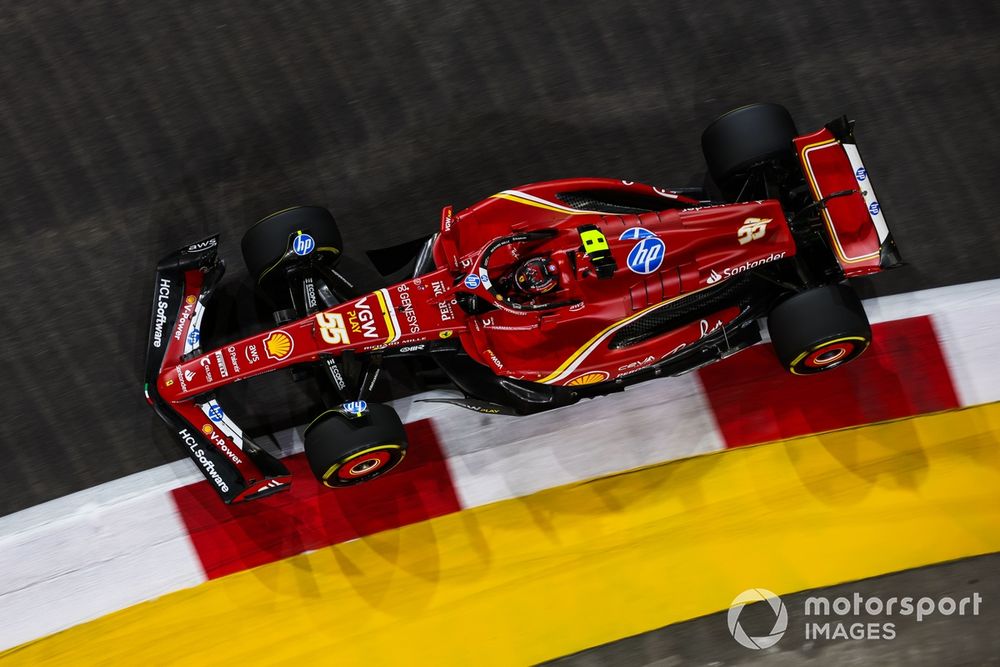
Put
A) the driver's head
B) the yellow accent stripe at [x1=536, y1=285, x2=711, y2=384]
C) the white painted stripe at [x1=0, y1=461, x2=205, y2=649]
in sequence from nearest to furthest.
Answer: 1. the driver's head
2. the yellow accent stripe at [x1=536, y1=285, x2=711, y2=384]
3. the white painted stripe at [x1=0, y1=461, x2=205, y2=649]

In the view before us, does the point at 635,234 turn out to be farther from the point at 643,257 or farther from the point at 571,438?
the point at 571,438

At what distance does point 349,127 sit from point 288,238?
1050 mm

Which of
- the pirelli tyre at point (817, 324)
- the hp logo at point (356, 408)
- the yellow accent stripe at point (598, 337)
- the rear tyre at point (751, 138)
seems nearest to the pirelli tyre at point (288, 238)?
the hp logo at point (356, 408)

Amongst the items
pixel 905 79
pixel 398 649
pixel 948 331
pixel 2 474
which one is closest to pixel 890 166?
pixel 905 79

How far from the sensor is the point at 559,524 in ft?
16.0

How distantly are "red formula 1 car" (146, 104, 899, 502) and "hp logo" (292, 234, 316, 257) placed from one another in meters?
0.02

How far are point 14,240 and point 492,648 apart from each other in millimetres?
3896

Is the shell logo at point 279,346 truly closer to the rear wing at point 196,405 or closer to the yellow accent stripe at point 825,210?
the rear wing at point 196,405

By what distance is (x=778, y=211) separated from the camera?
435 cm

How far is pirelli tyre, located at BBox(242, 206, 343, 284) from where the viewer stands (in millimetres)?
4363

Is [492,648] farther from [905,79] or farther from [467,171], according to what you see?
[905,79]

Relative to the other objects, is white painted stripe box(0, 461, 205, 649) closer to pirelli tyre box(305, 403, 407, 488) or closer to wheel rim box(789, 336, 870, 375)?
pirelli tyre box(305, 403, 407, 488)

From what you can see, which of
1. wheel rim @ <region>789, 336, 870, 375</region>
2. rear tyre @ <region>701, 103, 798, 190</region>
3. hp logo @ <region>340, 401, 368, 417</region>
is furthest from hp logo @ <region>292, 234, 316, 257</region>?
wheel rim @ <region>789, 336, 870, 375</region>

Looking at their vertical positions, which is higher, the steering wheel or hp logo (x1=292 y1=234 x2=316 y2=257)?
hp logo (x1=292 y1=234 x2=316 y2=257)
